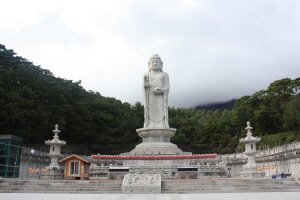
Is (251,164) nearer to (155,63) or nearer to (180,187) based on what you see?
(180,187)

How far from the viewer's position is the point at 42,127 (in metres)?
24.1

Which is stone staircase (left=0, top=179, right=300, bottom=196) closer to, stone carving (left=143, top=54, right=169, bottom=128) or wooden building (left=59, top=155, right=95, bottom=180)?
wooden building (left=59, top=155, right=95, bottom=180)

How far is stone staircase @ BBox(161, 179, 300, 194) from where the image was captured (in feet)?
33.2

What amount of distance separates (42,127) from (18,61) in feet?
29.6

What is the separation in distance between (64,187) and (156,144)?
7.21 metres

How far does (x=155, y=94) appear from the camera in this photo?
763 inches

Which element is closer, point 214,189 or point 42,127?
point 214,189

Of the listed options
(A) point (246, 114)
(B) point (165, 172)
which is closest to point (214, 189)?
(B) point (165, 172)

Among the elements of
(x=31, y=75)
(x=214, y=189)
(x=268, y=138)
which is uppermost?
(x=31, y=75)

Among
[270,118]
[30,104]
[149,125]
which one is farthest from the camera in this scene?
[270,118]

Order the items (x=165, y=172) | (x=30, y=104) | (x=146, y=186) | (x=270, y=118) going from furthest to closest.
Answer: (x=270, y=118) → (x=30, y=104) → (x=165, y=172) → (x=146, y=186)

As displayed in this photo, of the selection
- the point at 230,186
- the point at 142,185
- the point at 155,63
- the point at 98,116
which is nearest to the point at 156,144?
the point at 155,63

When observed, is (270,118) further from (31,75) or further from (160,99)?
(31,75)

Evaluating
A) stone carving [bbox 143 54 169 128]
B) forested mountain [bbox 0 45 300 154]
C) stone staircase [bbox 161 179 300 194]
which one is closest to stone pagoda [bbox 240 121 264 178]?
stone staircase [bbox 161 179 300 194]
